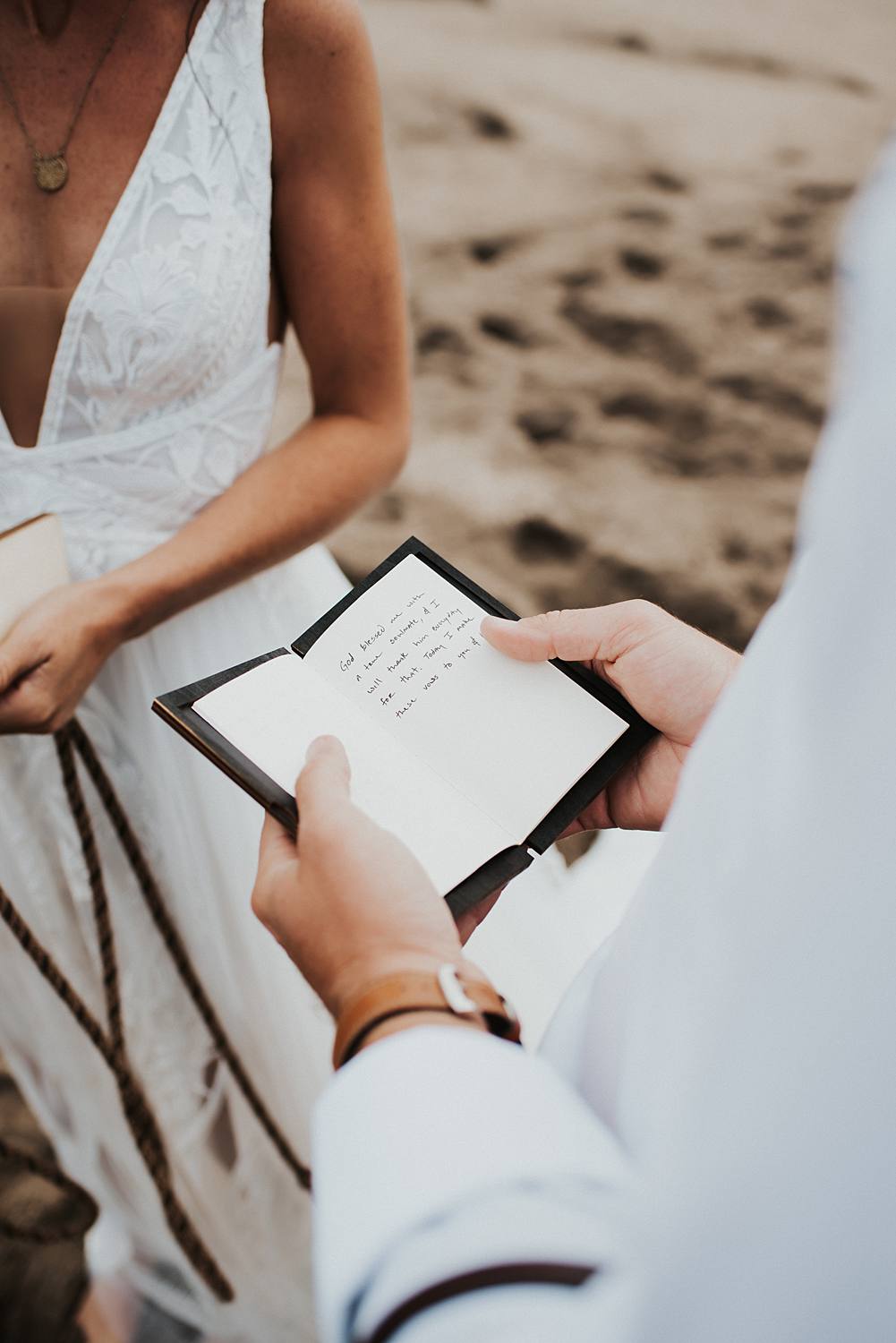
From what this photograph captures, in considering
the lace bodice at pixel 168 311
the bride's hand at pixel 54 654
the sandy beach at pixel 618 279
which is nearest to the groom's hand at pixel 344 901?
the bride's hand at pixel 54 654

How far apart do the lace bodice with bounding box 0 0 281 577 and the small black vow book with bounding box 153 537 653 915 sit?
0.31 metres

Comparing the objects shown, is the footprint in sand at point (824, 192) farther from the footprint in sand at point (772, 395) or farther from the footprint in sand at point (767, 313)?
the footprint in sand at point (772, 395)

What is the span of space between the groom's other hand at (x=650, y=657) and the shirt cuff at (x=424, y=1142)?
292 mm

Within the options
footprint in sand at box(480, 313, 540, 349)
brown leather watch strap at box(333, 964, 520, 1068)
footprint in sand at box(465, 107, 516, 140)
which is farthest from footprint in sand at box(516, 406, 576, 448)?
brown leather watch strap at box(333, 964, 520, 1068)

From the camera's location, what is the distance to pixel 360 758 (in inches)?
23.9

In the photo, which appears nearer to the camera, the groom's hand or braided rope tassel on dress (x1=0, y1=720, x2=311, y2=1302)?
the groom's hand

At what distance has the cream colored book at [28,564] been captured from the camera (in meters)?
0.74

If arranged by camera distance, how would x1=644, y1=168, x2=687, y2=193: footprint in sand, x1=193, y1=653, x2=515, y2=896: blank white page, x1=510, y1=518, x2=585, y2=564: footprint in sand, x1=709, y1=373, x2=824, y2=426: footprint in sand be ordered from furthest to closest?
1. x1=644, y1=168, x2=687, y2=193: footprint in sand
2. x1=709, y1=373, x2=824, y2=426: footprint in sand
3. x1=510, y1=518, x2=585, y2=564: footprint in sand
4. x1=193, y1=653, x2=515, y2=896: blank white page

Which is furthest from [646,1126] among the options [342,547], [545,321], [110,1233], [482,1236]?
[545,321]

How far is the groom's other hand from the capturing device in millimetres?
659

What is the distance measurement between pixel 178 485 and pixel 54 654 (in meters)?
0.20

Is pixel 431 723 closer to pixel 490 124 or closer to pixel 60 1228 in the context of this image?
pixel 60 1228

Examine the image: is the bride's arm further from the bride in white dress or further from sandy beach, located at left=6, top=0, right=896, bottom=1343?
sandy beach, located at left=6, top=0, right=896, bottom=1343

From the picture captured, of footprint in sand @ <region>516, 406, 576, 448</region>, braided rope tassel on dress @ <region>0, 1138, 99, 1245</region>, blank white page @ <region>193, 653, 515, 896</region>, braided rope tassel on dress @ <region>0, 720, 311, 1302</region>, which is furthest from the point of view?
footprint in sand @ <region>516, 406, 576, 448</region>
